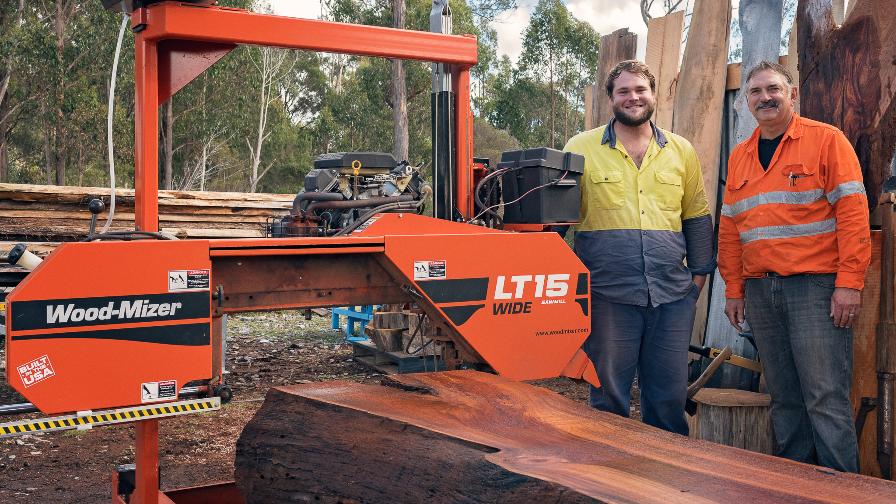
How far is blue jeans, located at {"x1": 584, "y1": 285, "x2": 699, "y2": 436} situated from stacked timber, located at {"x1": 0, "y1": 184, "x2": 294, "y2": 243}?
4990mm

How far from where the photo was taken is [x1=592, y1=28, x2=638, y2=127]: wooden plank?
24.3 ft

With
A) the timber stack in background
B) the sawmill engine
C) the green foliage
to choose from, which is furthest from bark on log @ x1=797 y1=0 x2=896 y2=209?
the green foliage

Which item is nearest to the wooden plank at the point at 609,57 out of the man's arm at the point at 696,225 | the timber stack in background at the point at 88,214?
the man's arm at the point at 696,225

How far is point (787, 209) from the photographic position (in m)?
3.79

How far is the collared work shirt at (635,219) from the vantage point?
4.12 meters

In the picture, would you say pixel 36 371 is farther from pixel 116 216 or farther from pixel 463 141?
pixel 116 216

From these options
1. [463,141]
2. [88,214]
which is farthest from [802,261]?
[88,214]

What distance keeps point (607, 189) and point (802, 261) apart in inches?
37.6

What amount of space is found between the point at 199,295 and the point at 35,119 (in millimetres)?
26059

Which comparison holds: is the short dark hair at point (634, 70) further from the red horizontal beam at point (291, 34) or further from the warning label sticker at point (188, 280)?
the warning label sticker at point (188, 280)

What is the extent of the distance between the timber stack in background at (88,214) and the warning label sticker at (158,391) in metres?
5.79

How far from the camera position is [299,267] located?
11.1 feet

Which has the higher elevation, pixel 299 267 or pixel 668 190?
pixel 668 190

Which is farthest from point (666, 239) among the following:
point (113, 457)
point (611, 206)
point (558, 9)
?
point (558, 9)
